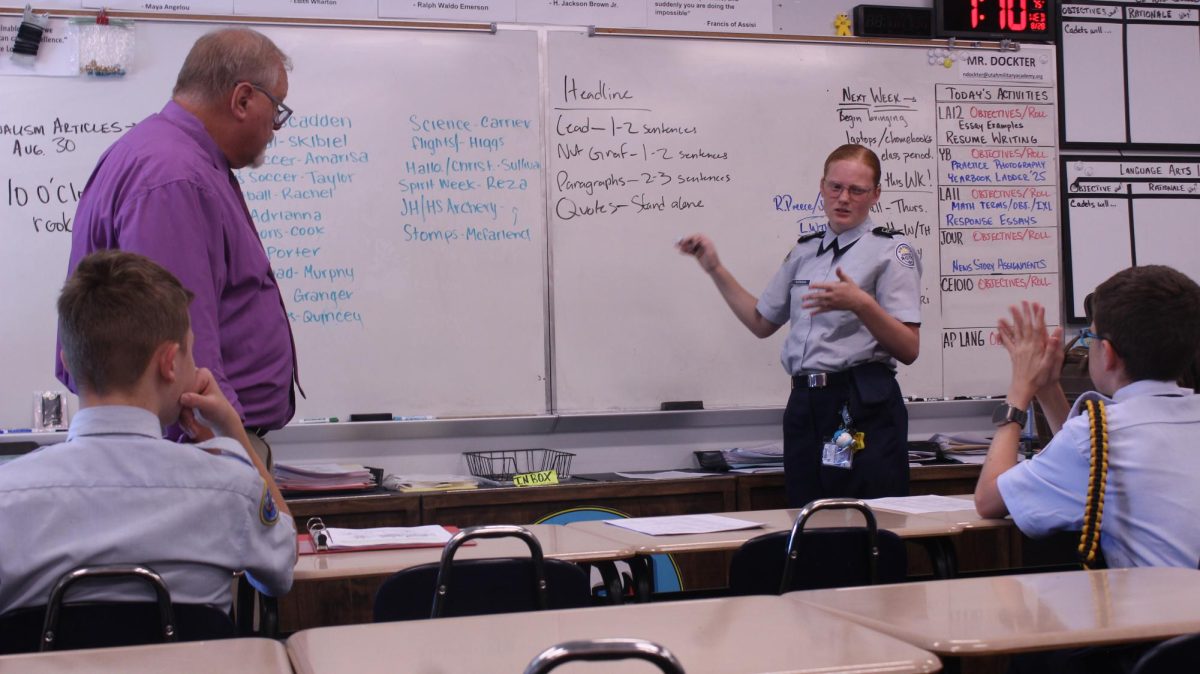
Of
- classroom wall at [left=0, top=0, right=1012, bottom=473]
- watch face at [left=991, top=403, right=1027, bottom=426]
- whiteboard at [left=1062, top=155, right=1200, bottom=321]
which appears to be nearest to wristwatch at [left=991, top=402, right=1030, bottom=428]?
watch face at [left=991, top=403, right=1027, bottom=426]

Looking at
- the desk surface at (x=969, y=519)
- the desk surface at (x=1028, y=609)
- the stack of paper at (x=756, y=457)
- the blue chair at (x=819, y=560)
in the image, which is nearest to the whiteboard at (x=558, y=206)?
the stack of paper at (x=756, y=457)

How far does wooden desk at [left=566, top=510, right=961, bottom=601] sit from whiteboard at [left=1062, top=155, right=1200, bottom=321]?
8.65 feet

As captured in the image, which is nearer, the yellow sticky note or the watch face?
the watch face

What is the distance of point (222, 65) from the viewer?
2.49 metres

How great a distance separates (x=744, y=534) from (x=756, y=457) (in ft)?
6.09

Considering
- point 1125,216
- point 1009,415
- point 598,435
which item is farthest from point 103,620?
point 1125,216

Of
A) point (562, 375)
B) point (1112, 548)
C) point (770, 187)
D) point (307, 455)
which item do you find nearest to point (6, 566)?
point (1112, 548)

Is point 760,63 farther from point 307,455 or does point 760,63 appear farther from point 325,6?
point 307,455

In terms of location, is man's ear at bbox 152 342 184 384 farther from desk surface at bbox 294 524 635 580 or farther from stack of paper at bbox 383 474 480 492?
stack of paper at bbox 383 474 480 492

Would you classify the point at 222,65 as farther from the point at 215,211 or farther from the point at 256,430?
the point at 256,430

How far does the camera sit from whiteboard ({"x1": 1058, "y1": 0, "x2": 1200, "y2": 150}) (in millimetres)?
4891

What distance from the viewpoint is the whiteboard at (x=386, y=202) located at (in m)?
3.88

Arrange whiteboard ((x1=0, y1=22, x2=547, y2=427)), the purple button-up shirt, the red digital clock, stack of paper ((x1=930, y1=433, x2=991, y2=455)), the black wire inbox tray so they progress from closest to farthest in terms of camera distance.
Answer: the purple button-up shirt → whiteboard ((x1=0, y1=22, x2=547, y2=427)) → the black wire inbox tray → stack of paper ((x1=930, y1=433, x2=991, y2=455)) → the red digital clock

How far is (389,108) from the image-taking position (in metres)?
4.14
